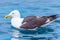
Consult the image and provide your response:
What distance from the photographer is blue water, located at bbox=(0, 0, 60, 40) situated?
41.0ft

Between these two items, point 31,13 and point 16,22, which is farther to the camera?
point 31,13

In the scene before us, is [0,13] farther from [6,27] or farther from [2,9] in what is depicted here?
[6,27]

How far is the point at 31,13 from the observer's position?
15.1m

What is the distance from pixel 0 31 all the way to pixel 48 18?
1.89m

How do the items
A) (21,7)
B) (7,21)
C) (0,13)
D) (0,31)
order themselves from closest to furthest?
(0,31) → (7,21) → (0,13) → (21,7)

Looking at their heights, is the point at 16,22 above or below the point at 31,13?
below

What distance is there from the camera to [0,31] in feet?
42.6

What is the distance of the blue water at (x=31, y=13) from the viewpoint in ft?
41.0

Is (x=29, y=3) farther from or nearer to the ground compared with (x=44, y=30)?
farther from the ground

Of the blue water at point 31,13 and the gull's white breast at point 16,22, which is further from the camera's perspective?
the gull's white breast at point 16,22

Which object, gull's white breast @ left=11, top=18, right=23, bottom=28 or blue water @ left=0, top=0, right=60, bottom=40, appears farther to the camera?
gull's white breast @ left=11, top=18, right=23, bottom=28

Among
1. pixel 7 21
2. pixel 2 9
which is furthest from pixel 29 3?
pixel 7 21

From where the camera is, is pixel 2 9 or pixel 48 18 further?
pixel 2 9

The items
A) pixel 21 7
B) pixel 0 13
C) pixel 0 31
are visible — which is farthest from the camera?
pixel 21 7
